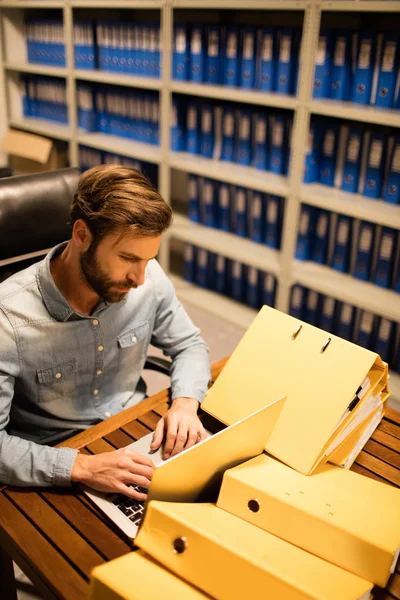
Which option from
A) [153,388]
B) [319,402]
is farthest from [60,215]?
[153,388]

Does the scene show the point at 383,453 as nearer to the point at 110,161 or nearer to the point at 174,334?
the point at 174,334

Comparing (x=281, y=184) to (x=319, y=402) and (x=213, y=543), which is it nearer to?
(x=319, y=402)

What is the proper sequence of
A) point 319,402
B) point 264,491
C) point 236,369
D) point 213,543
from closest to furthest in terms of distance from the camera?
point 213,543 < point 264,491 < point 319,402 < point 236,369

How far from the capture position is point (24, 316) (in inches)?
44.8

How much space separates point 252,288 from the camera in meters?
3.00

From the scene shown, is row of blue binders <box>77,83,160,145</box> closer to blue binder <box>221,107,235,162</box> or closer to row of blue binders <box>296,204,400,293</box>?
blue binder <box>221,107,235,162</box>

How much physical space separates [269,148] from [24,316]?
73.4 inches

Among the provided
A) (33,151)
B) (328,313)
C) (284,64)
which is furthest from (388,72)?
(33,151)

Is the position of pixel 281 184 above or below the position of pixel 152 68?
below

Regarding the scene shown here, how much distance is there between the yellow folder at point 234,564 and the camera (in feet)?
2.31

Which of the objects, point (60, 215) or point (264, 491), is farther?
point (60, 215)

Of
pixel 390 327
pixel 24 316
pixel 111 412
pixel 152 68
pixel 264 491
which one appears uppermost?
pixel 152 68

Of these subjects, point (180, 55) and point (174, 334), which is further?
point (180, 55)

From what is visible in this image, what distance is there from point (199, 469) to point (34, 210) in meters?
0.95
